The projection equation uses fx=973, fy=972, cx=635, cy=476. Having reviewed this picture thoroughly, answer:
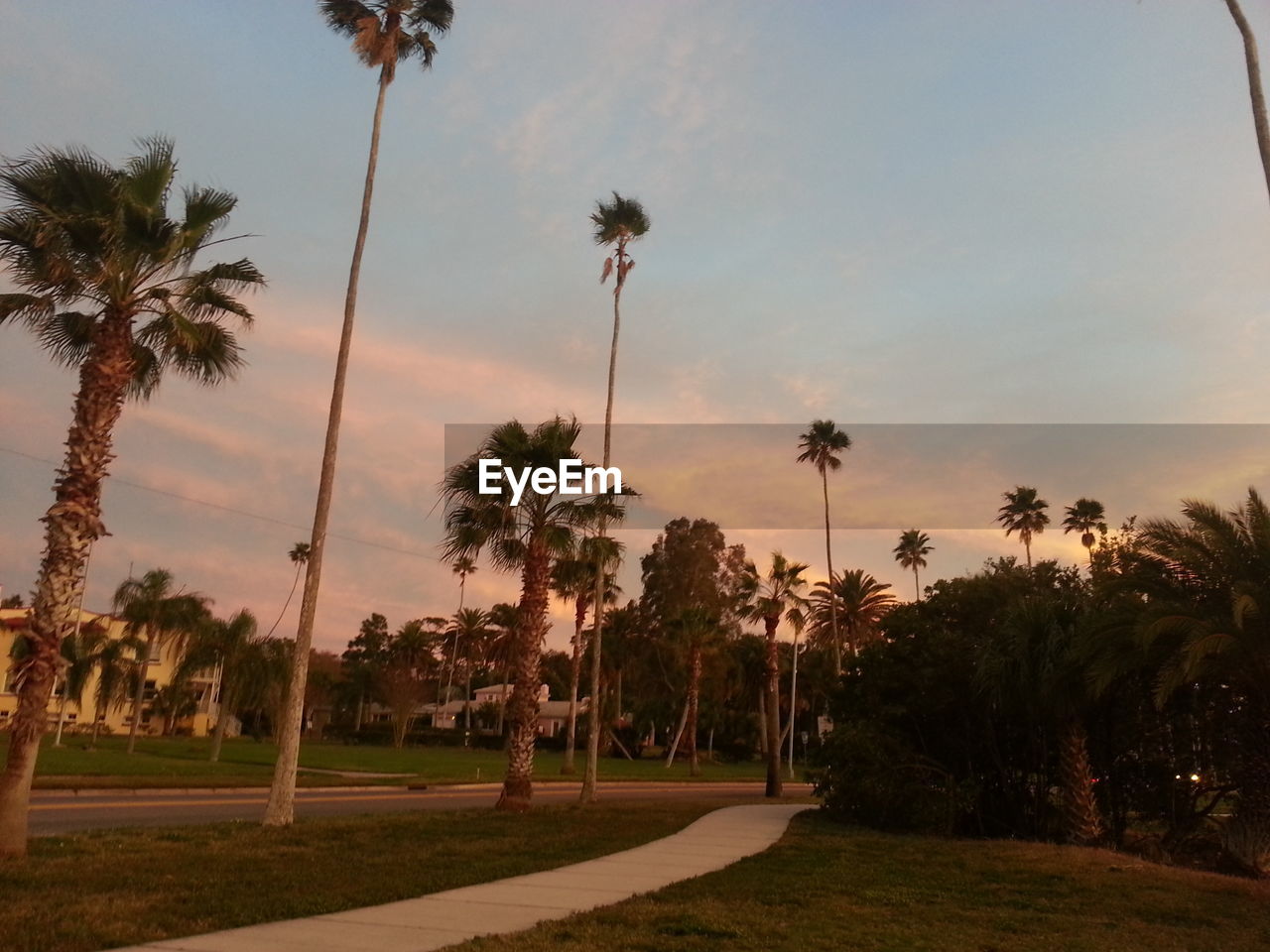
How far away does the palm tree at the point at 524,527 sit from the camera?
72.2 ft

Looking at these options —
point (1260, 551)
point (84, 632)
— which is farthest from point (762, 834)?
point (84, 632)

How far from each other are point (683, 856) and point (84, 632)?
49.5 meters

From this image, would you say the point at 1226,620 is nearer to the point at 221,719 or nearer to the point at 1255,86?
the point at 1255,86

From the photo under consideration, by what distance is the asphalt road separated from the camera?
17.3 meters

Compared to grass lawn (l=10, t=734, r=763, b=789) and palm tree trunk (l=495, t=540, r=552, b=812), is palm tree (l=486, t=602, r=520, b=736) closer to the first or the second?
grass lawn (l=10, t=734, r=763, b=789)

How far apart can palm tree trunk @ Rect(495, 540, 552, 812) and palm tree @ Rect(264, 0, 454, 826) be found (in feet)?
15.6

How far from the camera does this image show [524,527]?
22.6 m

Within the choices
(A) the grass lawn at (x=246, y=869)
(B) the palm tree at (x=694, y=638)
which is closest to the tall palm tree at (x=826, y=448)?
(B) the palm tree at (x=694, y=638)

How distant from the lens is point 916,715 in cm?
2192

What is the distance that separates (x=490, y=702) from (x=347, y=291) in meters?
80.4

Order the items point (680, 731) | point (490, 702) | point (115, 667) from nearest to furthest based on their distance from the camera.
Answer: point (115, 667) < point (680, 731) < point (490, 702)

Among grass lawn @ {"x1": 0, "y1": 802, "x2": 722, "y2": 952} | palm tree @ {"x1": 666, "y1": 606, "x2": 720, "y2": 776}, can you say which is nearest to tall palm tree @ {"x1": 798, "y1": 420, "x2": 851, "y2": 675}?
palm tree @ {"x1": 666, "y1": 606, "x2": 720, "y2": 776}

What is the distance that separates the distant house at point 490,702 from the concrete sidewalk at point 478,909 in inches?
2812

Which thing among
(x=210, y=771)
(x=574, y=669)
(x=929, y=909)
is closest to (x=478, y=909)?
(x=929, y=909)
